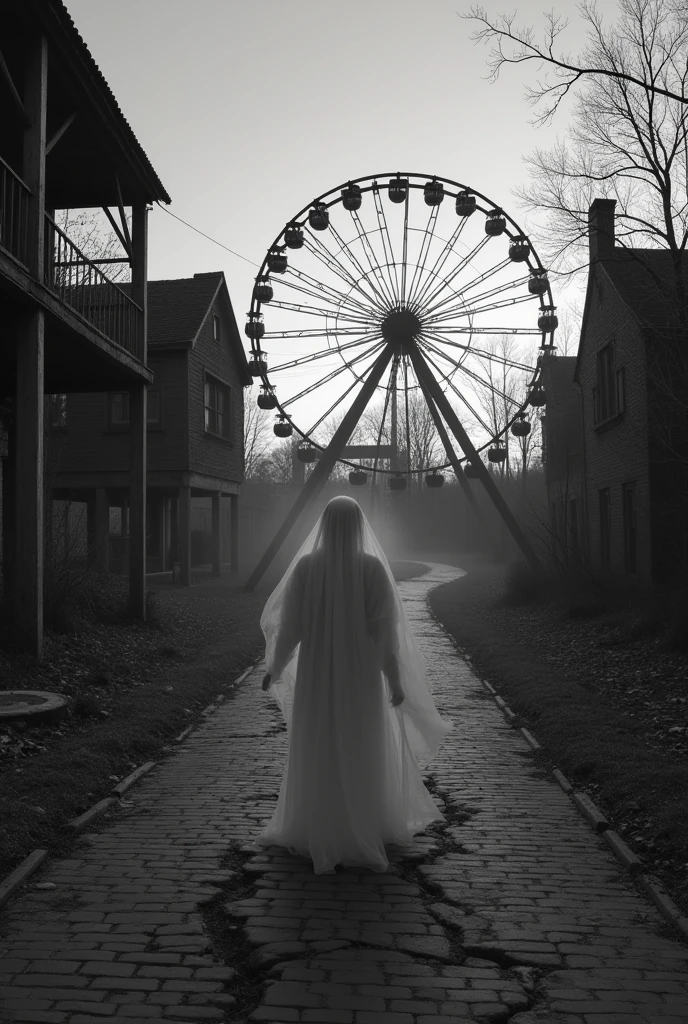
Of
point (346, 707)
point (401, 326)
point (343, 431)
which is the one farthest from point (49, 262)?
point (401, 326)

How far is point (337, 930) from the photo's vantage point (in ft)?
13.4

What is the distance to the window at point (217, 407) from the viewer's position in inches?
1101

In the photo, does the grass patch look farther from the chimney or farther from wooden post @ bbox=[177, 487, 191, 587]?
the chimney

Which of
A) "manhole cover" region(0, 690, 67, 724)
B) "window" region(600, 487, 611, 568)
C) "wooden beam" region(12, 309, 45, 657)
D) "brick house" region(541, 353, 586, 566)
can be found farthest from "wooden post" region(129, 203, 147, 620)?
"brick house" region(541, 353, 586, 566)

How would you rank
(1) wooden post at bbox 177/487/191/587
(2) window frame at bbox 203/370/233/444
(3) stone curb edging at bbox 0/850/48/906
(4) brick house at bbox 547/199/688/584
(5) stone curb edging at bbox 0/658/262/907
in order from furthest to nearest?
(2) window frame at bbox 203/370/233/444 < (1) wooden post at bbox 177/487/191/587 < (4) brick house at bbox 547/199/688/584 < (5) stone curb edging at bbox 0/658/262/907 < (3) stone curb edging at bbox 0/850/48/906

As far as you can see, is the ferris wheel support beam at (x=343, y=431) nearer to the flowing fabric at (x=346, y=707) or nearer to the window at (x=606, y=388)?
the window at (x=606, y=388)

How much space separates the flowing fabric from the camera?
5090 mm

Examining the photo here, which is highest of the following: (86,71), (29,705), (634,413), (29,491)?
(86,71)

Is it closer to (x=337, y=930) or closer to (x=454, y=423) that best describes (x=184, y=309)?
(x=454, y=423)

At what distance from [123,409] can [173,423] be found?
1833 millimetres

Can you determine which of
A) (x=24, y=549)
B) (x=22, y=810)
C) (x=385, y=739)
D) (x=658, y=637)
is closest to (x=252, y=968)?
(x=385, y=739)

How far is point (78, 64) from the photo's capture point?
11422 mm

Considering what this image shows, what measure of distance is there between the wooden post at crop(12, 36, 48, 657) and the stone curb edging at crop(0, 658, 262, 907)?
114 inches

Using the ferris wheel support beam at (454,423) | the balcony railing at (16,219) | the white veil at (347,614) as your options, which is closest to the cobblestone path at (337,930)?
the white veil at (347,614)
